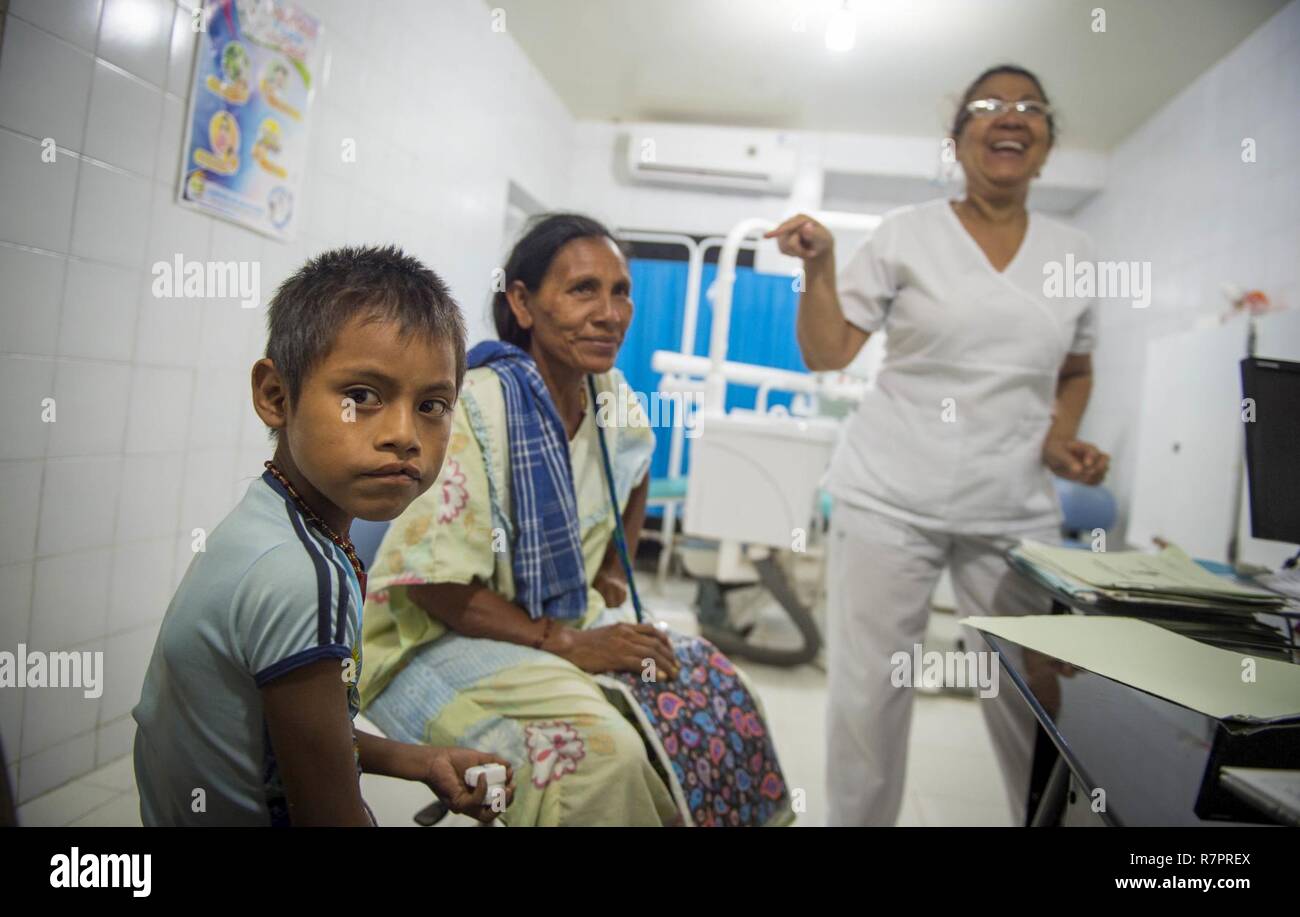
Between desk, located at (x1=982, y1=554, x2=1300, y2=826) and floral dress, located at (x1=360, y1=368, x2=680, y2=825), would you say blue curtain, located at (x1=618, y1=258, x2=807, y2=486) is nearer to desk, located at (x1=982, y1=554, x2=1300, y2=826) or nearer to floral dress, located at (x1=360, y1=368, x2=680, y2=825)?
floral dress, located at (x1=360, y1=368, x2=680, y2=825)

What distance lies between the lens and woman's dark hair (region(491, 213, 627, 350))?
2.25 feet

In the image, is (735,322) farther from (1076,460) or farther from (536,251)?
(536,251)

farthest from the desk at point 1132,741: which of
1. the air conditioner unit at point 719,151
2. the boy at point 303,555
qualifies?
the air conditioner unit at point 719,151

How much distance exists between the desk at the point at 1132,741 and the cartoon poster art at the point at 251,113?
2.16 feet

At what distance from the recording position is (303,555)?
0.40 metres

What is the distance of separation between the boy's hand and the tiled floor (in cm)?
4

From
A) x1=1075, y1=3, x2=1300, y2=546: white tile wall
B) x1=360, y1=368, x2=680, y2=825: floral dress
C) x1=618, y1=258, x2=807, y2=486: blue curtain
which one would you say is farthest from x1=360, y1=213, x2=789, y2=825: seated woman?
x1=618, y1=258, x2=807, y2=486: blue curtain

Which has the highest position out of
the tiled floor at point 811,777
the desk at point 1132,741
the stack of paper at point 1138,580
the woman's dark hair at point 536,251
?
the woman's dark hair at point 536,251

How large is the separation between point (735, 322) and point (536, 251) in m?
2.89

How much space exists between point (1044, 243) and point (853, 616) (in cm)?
61

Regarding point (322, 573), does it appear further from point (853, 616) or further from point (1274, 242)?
point (1274, 242)

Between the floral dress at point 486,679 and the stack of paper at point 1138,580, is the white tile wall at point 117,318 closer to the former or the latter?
the floral dress at point 486,679

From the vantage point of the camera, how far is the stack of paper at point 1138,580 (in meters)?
0.69
